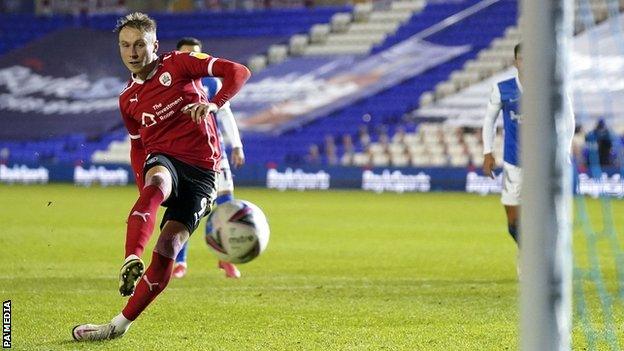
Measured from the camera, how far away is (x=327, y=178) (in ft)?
93.4

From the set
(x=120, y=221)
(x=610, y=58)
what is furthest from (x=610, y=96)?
(x=120, y=221)

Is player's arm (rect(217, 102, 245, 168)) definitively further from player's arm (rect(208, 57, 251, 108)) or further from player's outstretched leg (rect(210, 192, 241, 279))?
player's arm (rect(208, 57, 251, 108))

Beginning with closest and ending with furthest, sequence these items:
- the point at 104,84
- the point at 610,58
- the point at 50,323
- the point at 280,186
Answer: the point at 50,323 → the point at 280,186 → the point at 610,58 → the point at 104,84

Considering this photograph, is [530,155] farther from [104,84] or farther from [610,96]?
[104,84]

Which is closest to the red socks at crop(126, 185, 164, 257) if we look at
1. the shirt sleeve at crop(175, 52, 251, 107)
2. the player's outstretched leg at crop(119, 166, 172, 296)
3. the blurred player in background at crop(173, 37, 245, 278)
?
the player's outstretched leg at crop(119, 166, 172, 296)

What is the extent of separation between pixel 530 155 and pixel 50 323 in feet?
15.1

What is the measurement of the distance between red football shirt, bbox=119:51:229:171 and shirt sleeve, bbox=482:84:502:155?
3609mm

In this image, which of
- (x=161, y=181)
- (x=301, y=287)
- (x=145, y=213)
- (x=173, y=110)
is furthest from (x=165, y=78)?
(x=301, y=287)

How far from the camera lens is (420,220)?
18.6 meters

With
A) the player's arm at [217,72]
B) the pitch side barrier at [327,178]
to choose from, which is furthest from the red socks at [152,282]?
the pitch side barrier at [327,178]

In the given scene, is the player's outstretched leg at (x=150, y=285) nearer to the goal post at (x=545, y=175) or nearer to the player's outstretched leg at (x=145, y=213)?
the player's outstretched leg at (x=145, y=213)

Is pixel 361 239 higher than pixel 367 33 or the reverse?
the reverse

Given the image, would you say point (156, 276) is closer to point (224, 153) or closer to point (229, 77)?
point (229, 77)

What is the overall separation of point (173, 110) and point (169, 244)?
87 centimetres
